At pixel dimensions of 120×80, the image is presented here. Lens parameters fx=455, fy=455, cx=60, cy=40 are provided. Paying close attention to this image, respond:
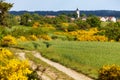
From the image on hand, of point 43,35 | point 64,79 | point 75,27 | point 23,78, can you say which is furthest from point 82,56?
point 75,27

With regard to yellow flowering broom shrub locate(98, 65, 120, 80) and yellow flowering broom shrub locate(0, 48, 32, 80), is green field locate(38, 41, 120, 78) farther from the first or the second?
yellow flowering broom shrub locate(0, 48, 32, 80)

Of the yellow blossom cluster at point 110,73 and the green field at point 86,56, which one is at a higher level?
the yellow blossom cluster at point 110,73

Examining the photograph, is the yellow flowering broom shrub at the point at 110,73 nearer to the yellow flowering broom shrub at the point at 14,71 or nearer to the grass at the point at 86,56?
the grass at the point at 86,56

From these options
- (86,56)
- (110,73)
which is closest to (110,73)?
(110,73)

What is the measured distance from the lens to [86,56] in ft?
176

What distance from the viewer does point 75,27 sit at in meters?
165

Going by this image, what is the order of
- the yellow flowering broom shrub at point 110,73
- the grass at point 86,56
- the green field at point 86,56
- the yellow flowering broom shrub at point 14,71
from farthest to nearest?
the green field at point 86,56
the grass at point 86,56
the yellow flowering broom shrub at point 110,73
the yellow flowering broom shrub at point 14,71

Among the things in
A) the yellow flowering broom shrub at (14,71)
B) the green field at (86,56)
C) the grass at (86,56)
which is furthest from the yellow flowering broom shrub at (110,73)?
the yellow flowering broom shrub at (14,71)

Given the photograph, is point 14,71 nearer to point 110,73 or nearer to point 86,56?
point 110,73

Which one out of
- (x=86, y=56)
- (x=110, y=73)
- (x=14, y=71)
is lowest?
(x=86, y=56)

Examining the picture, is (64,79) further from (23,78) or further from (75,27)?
(75,27)

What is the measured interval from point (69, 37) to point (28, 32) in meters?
12.0

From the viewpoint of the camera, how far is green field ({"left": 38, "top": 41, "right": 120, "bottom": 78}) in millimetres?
48334

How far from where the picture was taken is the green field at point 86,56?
1903 inches
